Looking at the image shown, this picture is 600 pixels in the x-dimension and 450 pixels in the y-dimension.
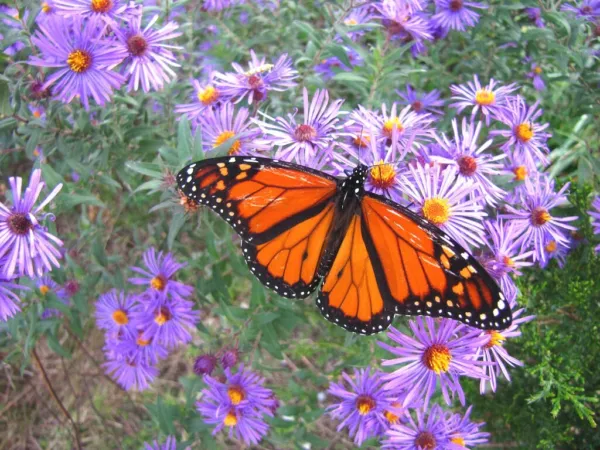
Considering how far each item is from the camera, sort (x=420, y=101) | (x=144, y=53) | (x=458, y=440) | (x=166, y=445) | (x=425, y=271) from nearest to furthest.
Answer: (x=425, y=271) → (x=458, y=440) → (x=144, y=53) → (x=166, y=445) → (x=420, y=101)

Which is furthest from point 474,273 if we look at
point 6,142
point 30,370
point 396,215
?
point 30,370

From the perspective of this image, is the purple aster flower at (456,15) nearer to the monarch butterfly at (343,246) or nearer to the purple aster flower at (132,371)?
the monarch butterfly at (343,246)

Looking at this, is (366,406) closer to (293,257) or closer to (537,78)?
(293,257)

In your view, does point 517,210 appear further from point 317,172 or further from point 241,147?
point 241,147

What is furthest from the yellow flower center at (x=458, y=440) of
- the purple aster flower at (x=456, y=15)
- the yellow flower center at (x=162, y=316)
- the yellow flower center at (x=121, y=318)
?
the purple aster flower at (x=456, y=15)

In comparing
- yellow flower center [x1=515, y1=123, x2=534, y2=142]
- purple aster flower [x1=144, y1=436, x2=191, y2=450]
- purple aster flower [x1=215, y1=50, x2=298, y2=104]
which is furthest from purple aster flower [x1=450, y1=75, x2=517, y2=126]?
purple aster flower [x1=144, y1=436, x2=191, y2=450]

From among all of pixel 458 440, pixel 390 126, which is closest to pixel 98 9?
pixel 390 126
